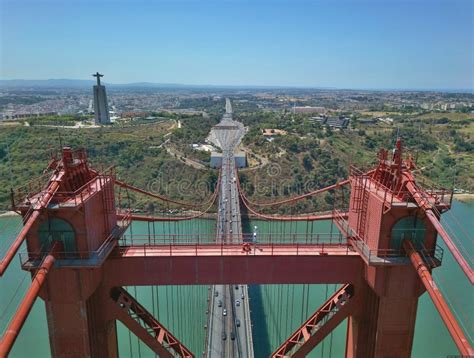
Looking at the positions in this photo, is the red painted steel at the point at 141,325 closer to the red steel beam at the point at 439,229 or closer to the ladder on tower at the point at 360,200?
the ladder on tower at the point at 360,200

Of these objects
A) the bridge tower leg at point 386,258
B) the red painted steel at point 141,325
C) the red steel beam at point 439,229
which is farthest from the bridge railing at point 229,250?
the red steel beam at point 439,229

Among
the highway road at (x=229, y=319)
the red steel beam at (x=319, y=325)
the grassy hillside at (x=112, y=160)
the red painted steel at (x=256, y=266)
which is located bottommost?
the highway road at (x=229, y=319)

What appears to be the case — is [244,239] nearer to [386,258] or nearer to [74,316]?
[386,258]

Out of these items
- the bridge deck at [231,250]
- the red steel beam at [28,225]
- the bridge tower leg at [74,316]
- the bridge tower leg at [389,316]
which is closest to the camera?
the red steel beam at [28,225]

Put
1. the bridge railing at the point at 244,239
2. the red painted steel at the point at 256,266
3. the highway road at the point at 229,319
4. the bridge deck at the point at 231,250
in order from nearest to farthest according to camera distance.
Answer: the red painted steel at the point at 256,266
the bridge deck at the point at 231,250
the bridge railing at the point at 244,239
the highway road at the point at 229,319

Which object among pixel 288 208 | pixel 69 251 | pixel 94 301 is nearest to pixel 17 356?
pixel 94 301

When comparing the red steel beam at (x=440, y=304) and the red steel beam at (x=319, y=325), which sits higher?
the red steel beam at (x=440, y=304)
